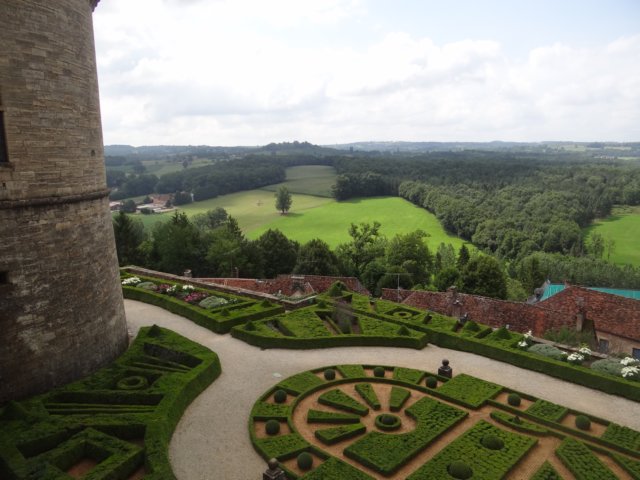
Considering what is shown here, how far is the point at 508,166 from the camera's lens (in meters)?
156

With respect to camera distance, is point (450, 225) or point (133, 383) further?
point (450, 225)

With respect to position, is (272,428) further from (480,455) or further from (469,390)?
(469,390)

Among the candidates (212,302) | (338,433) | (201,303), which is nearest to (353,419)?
(338,433)

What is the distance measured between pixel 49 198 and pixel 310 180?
4697 inches

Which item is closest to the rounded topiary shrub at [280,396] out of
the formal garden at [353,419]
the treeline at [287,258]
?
the formal garden at [353,419]

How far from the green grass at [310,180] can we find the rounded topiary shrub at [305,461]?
101 meters

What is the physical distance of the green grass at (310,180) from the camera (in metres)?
120

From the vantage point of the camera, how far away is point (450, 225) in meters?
90.1

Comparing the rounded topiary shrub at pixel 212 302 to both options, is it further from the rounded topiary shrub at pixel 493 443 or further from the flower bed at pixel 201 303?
the rounded topiary shrub at pixel 493 443

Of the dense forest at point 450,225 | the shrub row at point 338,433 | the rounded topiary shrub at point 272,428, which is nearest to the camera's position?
the shrub row at point 338,433

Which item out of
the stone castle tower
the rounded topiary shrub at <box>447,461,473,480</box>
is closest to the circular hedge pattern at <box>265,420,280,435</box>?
the rounded topiary shrub at <box>447,461,473,480</box>

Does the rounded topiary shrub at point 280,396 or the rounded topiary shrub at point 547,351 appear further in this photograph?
the rounded topiary shrub at point 547,351

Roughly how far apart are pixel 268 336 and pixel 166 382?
22.5ft

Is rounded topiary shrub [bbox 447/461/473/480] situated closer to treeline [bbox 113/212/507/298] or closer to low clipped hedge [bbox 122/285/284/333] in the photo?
low clipped hedge [bbox 122/285/284/333]
